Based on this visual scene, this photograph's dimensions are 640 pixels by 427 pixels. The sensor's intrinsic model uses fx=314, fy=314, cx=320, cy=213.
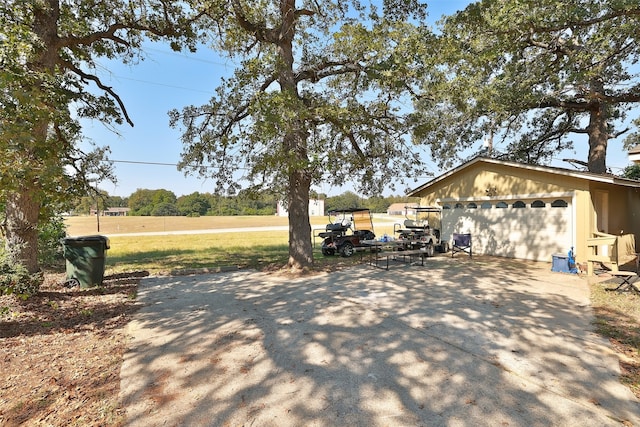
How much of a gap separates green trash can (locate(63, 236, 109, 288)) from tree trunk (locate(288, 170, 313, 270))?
482 centimetres

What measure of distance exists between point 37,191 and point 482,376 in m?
7.34

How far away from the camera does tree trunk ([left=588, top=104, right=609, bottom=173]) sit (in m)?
14.4

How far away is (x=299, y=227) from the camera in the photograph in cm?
951

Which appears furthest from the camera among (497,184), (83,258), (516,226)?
(497,184)

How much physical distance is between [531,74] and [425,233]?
725 cm

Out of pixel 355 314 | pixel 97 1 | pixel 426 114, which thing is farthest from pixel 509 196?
pixel 97 1

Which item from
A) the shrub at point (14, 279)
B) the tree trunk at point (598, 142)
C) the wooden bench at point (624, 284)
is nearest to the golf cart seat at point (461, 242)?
the wooden bench at point (624, 284)

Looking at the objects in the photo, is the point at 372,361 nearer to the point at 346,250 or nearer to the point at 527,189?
the point at 346,250

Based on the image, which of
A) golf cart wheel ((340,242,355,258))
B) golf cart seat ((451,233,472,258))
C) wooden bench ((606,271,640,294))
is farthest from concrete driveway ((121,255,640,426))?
golf cart wheel ((340,242,355,258))

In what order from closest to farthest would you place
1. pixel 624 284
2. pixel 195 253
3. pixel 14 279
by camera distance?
pixel 14 279
pixel 624 284
pixel 195 253

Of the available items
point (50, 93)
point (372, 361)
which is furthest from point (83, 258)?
point (372, 361)

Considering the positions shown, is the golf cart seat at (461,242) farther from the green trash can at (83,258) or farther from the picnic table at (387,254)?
the green trash can at (83,258)

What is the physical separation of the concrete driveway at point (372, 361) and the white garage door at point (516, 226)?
171 inches

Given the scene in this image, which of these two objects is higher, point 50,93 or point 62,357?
point 50,93
